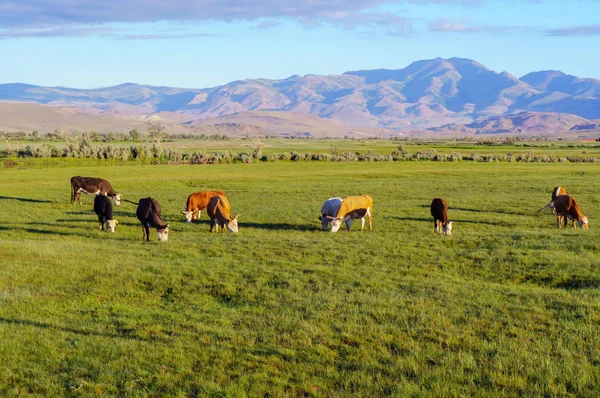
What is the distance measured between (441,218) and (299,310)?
1264 cm

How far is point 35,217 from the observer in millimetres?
27219

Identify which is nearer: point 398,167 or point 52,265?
point 52,265

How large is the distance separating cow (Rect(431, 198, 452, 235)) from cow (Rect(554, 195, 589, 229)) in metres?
5.51

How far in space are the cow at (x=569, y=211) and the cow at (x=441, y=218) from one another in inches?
217

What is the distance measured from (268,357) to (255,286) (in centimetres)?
462

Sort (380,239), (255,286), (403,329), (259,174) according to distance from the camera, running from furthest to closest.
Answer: (259,174), (380,239), (255,286), (403,329)

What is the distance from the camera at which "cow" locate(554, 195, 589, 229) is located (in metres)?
24.7

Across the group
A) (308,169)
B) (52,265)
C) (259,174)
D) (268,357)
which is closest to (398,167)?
(308,169)

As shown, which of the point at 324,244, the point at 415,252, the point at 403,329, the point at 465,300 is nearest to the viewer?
the point at 403,329

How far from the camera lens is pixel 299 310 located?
12.2 meters

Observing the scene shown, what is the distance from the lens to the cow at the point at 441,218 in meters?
22.4

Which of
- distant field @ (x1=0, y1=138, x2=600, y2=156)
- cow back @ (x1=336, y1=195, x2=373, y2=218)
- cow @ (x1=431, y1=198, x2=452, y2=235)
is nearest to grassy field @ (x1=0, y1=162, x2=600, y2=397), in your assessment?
cow @ (x1=431, y1=198, x2=452, y2=235)

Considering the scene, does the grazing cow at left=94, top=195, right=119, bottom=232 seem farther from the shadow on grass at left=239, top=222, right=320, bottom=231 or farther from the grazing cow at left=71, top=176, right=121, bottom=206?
the grazing cow at left=71, top=176, right=121, bottom=206

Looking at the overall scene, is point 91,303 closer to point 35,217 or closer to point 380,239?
point 380,239
